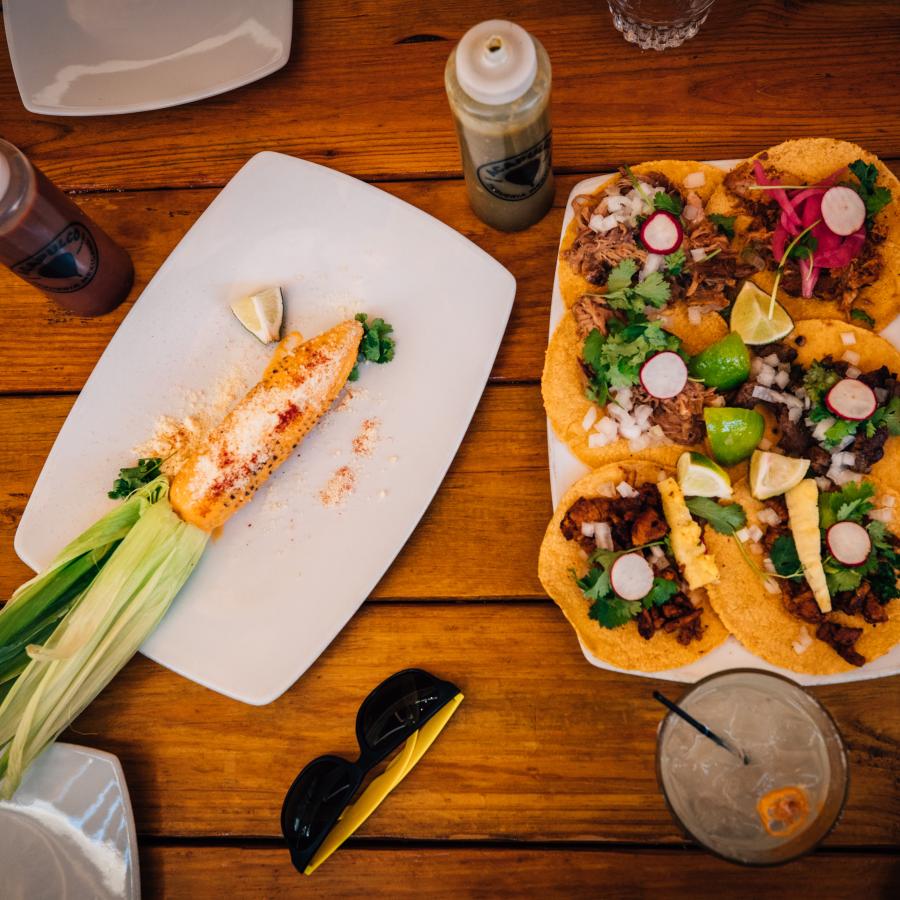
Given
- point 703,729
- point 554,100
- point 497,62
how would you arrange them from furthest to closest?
point 554,100 → point 703,729 → point 497,62

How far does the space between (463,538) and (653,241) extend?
3.40 ft

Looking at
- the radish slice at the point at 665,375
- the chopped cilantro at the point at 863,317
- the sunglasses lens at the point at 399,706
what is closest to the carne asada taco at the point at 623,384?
the radish slice at the point at 665,375

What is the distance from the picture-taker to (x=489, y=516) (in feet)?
8.03

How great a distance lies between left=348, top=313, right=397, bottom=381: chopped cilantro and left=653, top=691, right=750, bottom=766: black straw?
1239 millimetres

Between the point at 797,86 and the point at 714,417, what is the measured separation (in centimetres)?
121

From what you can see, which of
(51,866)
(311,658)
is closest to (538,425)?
(311,658)

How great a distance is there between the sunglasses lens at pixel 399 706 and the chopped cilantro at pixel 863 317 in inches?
62.6

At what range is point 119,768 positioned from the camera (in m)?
2.32

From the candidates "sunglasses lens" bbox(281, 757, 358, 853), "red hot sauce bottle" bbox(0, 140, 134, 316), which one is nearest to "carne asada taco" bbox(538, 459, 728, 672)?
"sunglasses lens" bbox(281, 757, 358, 853)

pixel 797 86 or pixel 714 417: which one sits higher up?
pixel 797 86

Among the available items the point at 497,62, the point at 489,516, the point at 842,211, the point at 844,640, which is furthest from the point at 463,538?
the point at 842,211

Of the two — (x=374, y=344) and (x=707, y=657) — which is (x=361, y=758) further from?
(x=374, y=344)

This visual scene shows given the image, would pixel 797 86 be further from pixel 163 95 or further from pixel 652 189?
pixel 163 95

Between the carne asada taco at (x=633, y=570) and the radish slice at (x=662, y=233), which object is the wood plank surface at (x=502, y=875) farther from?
the radish slice at (x=662, y=233)
